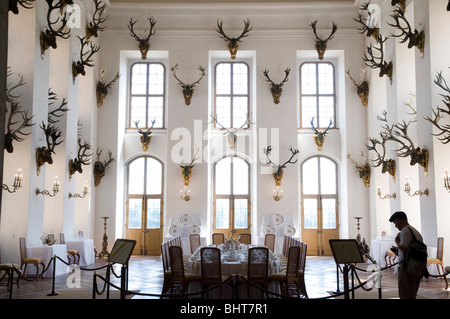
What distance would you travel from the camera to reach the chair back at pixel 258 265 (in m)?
8.05

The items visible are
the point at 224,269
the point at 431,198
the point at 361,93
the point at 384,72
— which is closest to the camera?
the point at 224,269

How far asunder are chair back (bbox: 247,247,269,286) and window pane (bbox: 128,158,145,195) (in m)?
10.1

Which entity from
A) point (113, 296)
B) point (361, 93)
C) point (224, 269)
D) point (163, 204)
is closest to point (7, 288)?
point (113, 296)

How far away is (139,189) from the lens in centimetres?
1752

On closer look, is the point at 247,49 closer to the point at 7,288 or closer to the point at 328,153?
the point at 328,153

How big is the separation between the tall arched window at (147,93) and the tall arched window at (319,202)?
600cm

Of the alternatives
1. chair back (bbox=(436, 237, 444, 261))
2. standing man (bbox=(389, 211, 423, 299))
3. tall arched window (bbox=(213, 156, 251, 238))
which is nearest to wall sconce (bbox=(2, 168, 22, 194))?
tall arched window (bbox=(213, 156, 251, 238))

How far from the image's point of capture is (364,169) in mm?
16109

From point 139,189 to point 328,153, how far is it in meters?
7.25

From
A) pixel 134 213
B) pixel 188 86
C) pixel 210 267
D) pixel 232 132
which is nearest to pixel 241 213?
pixel 232 132

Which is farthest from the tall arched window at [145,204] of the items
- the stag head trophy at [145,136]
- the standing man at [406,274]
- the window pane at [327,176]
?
the standing man at [406,274]

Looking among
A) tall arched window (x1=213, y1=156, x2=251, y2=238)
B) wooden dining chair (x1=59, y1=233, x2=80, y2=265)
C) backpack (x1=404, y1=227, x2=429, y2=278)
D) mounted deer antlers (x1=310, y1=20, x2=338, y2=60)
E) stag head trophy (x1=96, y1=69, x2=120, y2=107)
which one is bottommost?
wooden dining chair (x1=59, y1=233, x2=80, y2=265)

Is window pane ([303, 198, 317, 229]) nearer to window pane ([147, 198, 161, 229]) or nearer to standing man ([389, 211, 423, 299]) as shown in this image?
window pane ([147, 198, 161, 229])

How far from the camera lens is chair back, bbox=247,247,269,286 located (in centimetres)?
805
